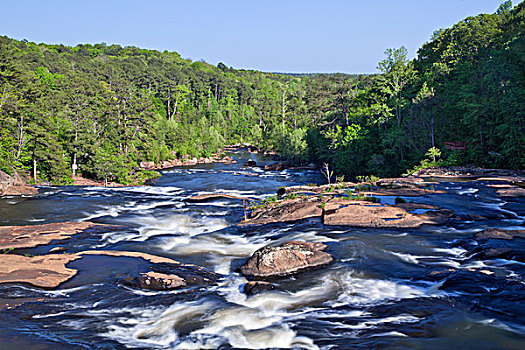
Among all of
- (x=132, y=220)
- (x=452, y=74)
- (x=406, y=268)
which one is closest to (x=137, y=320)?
(x=406, y=268)

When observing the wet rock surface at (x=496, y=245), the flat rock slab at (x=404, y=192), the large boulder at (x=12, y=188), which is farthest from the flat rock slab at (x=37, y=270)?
the large boulder at (x=12, y=188)

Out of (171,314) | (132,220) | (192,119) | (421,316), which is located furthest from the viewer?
(192,119)

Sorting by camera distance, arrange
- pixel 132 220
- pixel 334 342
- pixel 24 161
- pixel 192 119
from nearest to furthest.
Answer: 1. pixel 334 342
2. pixel 132 220
3. pixel 24 161
4. pixel 192 119

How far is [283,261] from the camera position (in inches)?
503

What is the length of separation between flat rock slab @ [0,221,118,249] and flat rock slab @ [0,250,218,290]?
2.79m

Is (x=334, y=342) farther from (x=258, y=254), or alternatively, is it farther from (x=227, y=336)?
(x=258, y=254)

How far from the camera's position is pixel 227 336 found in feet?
28.7

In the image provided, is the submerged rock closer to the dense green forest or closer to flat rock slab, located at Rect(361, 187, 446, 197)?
flat rock slab, located at Rect(361, 187, 446, 197)

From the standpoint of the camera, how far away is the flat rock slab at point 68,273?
38.7ft

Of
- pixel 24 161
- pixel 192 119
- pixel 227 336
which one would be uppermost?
pixel 192 119

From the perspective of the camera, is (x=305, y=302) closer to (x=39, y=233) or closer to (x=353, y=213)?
(x=353, y=213)

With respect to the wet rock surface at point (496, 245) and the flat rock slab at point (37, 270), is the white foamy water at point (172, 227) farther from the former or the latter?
the wet rock surface at point (496, 245)

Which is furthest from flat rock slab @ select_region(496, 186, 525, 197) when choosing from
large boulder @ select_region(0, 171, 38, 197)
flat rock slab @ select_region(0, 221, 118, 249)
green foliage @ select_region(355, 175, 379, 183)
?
large boulder @ select_region(0, 171, 38, 197)

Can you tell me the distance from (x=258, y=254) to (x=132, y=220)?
1180cm
